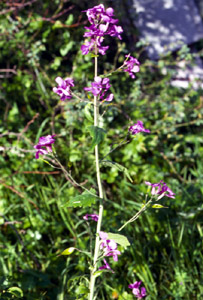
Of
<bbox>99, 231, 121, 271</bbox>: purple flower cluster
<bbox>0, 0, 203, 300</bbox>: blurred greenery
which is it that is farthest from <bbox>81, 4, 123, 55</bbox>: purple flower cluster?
<bbox>99, 231, 121, 271</bbox>: purple flower cluster

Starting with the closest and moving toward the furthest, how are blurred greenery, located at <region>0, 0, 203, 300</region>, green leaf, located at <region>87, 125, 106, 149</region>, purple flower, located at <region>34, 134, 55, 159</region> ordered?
green leaf, located at <region>87, 125, 106, 149</region> → purple flower, located at <region>34, 134, 55, 159</region> → blurred greenery, located at <region>0, 0, 203, 300</region>

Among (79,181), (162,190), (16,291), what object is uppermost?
(162,190)

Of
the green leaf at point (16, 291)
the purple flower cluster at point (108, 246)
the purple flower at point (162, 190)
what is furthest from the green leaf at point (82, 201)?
the green leaf at point (16, 291)

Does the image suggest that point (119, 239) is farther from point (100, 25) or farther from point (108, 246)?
point (100, 25)

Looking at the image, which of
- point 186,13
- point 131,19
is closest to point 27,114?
point 131,19

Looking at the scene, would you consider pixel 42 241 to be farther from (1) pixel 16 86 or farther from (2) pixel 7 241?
(1) pixel 16 86

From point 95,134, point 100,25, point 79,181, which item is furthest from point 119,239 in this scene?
point 79,181

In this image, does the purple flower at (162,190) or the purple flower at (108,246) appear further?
the purple flower at (162,190)

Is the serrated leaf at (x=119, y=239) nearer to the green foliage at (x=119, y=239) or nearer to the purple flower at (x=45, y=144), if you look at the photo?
the green foliage at (x=119, y=239)

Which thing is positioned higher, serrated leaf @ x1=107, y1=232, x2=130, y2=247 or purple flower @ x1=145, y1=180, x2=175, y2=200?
purple flower @ x1=145, y1=180, x2=175, y2=200

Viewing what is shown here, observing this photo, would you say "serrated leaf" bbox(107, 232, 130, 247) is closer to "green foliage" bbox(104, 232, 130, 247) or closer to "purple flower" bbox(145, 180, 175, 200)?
"green foliage" bbox(104, 232, 130, 247)
